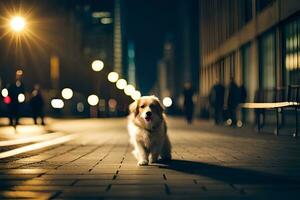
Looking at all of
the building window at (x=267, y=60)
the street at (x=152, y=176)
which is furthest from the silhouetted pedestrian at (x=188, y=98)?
the street at (x=152, y=176)

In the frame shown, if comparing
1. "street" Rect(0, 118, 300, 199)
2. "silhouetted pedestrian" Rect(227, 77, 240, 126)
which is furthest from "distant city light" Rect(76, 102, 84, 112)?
"street" Rect(0, 118, 300, 199)

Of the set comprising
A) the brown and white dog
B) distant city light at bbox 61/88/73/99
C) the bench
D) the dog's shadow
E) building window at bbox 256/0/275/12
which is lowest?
the dog's shadow

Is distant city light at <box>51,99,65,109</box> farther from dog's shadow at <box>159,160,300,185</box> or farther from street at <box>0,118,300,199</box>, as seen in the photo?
dog's shadow at <box>159,160,300,185</box>

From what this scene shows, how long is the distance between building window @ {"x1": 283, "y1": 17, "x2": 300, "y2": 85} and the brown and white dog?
14.3 metres

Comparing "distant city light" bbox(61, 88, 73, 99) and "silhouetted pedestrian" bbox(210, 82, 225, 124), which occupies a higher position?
"distant city light" bbox(61, 88, 73, 99)

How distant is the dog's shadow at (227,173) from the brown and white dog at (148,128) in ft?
0.88

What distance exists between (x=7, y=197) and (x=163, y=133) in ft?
12.1

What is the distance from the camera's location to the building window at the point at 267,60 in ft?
87.5

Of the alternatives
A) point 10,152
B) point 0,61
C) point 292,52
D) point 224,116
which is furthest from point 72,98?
point 10,152

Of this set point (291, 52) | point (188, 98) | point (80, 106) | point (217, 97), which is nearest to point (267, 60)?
point (217, 97)

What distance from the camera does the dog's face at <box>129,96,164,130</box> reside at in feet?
29.2

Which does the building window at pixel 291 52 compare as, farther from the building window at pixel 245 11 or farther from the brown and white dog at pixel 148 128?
the brown and white dog at pixel 148 128

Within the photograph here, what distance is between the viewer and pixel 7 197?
5836 millimetres

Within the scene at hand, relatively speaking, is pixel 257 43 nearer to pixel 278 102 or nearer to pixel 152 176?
pixel 278 102
